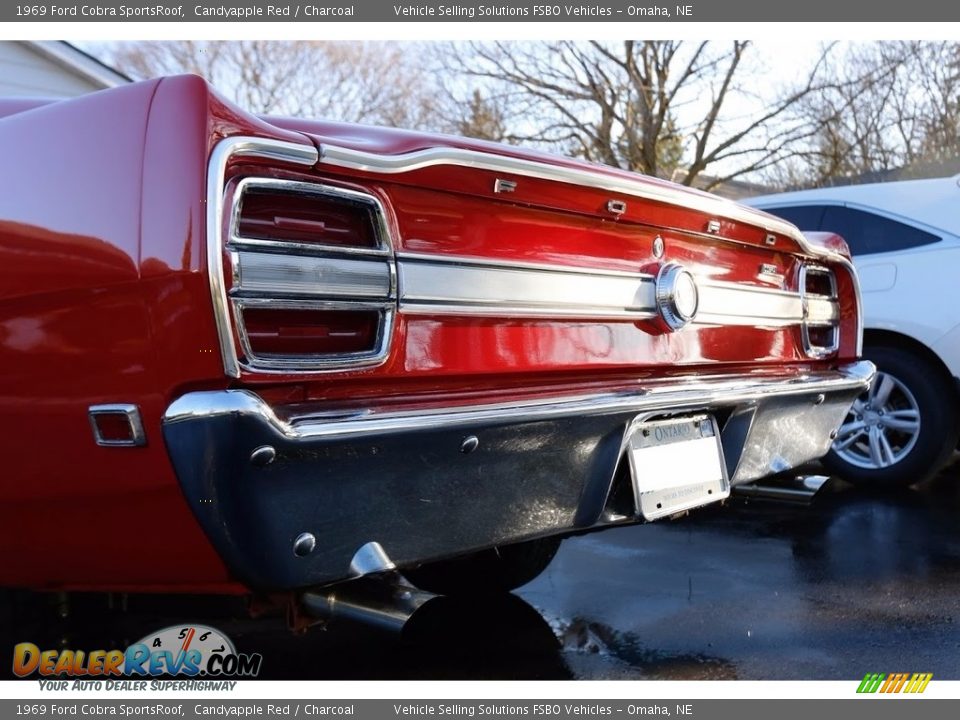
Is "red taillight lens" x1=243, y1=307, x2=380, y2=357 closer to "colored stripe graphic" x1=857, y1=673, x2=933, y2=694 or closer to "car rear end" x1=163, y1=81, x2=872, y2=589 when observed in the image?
"car rear end" x1=163, y1=81, x2=872, y2=589

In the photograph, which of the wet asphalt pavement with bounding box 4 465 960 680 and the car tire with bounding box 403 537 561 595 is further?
the car tire with bounding box 403 537 561 595

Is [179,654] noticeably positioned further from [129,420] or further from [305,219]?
[305,219]

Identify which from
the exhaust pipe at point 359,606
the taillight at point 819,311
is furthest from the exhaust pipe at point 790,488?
the exhaust pipe at point 359,606

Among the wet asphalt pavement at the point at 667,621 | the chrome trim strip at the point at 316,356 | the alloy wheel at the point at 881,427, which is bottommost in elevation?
the wet asphalt pavement at the point at 667,621

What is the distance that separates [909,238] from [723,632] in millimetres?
3028

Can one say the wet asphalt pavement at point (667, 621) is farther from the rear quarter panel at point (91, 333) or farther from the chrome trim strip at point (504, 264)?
the chrome trim strip at point (504, 264)

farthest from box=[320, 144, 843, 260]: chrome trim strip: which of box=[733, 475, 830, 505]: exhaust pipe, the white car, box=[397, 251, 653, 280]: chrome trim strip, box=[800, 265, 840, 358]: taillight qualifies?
the white car

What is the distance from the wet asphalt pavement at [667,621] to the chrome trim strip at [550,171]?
4.31 ft

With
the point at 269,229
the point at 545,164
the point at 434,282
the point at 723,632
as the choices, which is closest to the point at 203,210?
the point at 269,229

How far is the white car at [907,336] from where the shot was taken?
4.72 meters

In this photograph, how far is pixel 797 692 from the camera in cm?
237

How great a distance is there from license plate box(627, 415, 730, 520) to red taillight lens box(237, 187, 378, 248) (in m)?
0.86

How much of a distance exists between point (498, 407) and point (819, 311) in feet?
6.18

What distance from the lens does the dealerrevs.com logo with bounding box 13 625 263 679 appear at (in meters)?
2.29
